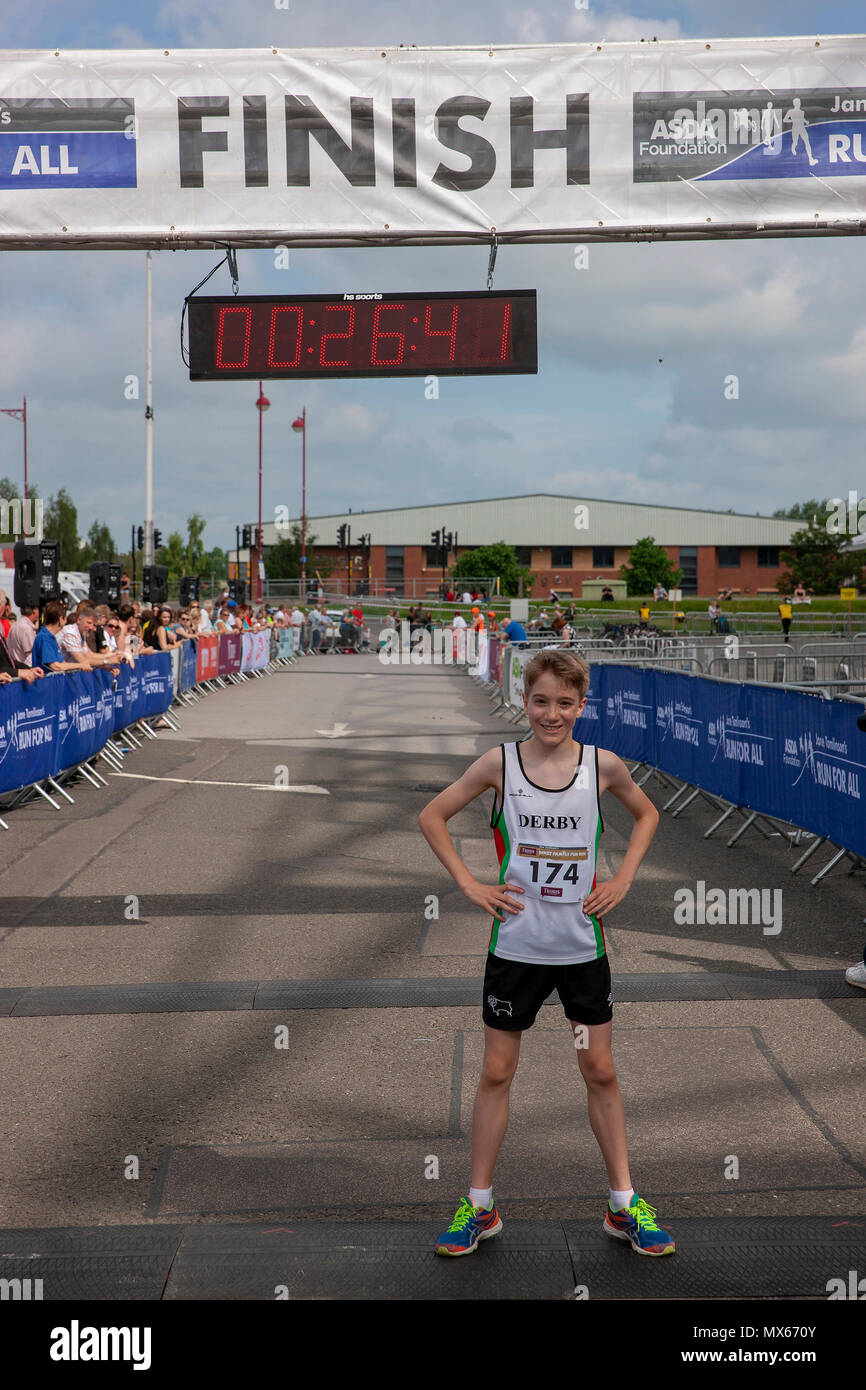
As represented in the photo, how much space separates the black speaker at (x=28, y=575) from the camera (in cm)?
1661

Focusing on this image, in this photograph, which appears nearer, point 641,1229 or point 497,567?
point 641,1229

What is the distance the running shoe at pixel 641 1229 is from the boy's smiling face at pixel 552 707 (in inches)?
57.7

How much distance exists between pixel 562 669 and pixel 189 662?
2248 centimetres

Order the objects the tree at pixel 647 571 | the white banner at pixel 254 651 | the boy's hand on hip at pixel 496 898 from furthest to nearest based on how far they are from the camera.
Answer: the tree at pixel 647 571 < the white banner at pixel 254 651 < the boy's hand on hip at pixel 496 898

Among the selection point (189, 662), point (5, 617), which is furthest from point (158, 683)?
point (189, 662)

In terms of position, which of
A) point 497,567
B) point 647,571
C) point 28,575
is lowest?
point 28,575

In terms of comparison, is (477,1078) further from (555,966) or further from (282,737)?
(282,737)

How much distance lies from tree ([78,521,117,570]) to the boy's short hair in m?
96.2

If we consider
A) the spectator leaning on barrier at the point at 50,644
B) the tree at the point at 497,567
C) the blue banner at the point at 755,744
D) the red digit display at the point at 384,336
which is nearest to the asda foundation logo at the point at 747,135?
the red digit display at the point at 384,336

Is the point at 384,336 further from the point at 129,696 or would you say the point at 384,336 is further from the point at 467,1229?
the point at 129,696

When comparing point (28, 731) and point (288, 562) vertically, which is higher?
point (288, 562)

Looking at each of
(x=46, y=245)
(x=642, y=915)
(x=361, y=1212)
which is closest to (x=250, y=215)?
(x=46, y=245)

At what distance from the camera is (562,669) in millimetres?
3908

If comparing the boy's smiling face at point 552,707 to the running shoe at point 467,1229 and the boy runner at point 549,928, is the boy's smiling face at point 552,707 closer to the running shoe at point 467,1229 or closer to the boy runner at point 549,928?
the boy runner at point 549,928
